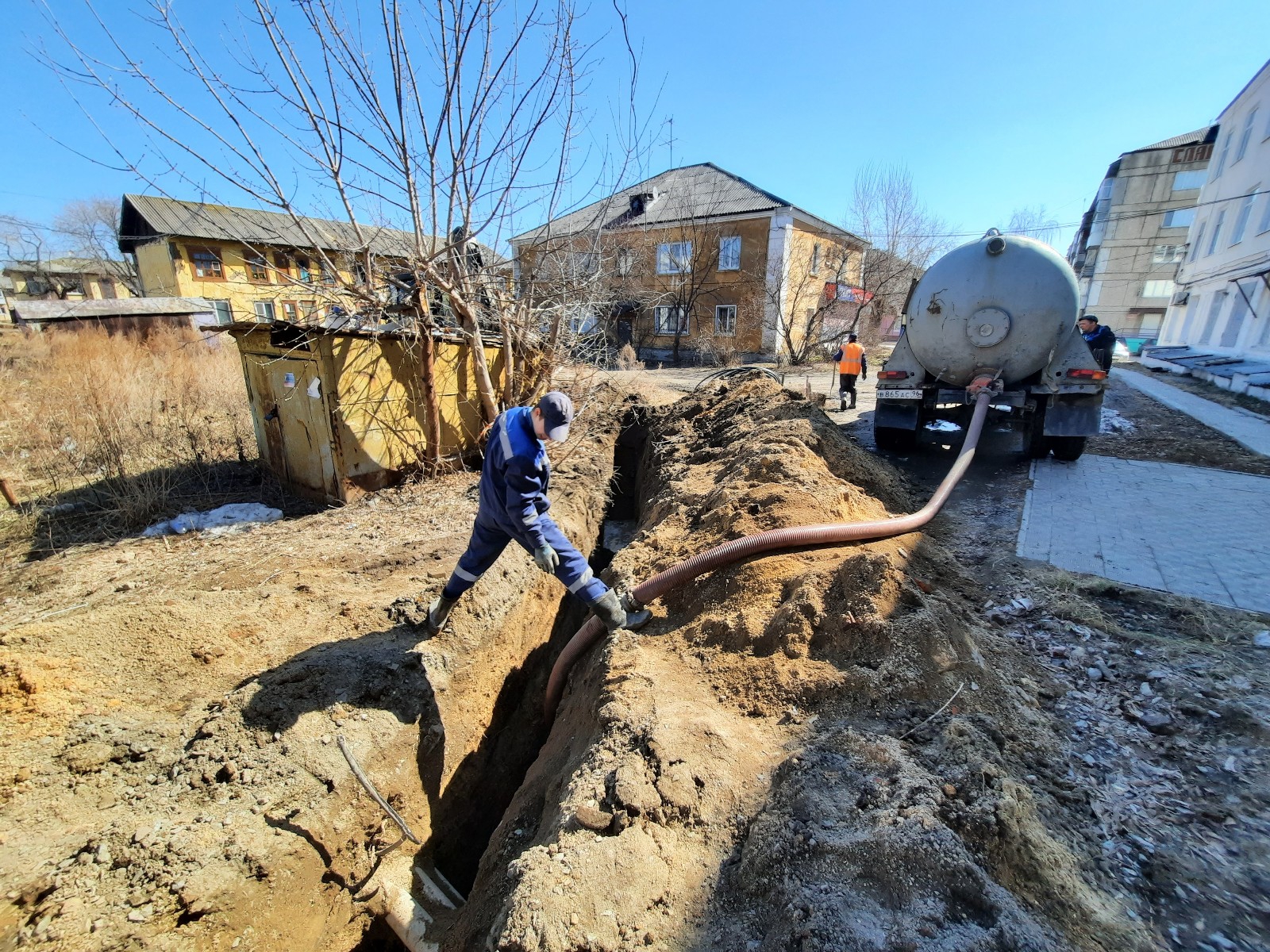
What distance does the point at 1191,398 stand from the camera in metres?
12.3

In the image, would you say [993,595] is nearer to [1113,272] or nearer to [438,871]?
[438,871]

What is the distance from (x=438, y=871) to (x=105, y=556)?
4.82m

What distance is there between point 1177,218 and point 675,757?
5503cm

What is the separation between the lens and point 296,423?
20.9 ft

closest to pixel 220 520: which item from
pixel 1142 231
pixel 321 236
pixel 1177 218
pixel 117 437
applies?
pixel 117 437

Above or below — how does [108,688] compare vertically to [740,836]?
below

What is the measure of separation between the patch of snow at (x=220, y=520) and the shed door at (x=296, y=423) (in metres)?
0.52

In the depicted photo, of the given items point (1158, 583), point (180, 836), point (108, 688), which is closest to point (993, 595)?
point (1158, 583)

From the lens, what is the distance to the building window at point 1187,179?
36.5 metres

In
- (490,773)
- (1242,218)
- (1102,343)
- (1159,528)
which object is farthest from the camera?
(1242,218)

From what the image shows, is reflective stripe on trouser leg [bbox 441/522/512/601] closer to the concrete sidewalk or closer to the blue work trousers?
the blue work trousers

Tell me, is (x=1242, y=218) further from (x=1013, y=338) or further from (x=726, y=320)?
(x=1013, y=338)

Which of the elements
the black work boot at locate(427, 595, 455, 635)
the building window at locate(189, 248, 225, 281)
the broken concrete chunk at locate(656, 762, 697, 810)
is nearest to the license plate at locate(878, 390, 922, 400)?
the black work boot at locate(427, 595, 455, 635)

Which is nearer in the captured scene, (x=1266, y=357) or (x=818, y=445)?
(x=818, y=445)
